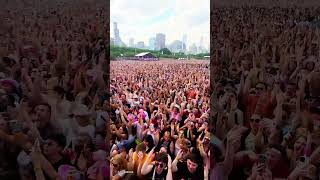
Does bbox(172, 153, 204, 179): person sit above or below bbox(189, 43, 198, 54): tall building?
below

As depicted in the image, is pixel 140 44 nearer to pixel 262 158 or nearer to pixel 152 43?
pixel 152 43

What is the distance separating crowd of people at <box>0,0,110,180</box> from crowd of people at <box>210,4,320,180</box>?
0.88m

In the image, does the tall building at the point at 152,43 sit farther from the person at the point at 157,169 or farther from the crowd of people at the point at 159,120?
the person at the point at 157,169

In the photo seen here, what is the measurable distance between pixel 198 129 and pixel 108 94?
74 cm

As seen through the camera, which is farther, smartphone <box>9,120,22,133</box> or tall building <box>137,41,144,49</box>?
tall building <box>137,41,144,49</box>

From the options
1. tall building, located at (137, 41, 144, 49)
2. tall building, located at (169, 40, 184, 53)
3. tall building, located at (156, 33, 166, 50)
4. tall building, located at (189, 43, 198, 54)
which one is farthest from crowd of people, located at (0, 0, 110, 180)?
tall building, located at (189, 43, 198, 54)

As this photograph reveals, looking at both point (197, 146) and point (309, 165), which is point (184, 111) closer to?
point (197, 146)

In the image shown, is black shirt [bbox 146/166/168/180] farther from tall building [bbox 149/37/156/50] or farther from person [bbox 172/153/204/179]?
tall building [bbox 149/37/156/50]

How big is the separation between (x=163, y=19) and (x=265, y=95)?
3.17 ft

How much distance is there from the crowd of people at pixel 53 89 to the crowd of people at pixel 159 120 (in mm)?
125

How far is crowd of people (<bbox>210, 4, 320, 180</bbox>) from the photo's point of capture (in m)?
4.32

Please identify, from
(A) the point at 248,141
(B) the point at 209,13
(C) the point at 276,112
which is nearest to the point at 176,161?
(A) the point at 248,141

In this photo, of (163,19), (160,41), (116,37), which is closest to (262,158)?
(160,41)

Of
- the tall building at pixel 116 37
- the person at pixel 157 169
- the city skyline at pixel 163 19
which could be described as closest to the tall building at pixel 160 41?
the city skyline at pixel 163 19
